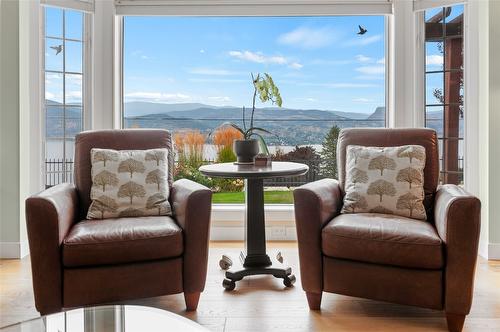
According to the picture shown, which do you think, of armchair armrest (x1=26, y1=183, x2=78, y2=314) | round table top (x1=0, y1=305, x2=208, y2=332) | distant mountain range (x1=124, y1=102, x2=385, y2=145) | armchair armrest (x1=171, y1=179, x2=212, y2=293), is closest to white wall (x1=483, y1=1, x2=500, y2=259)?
distant mountain range (x1=124, y1=102, x2=385, y2=145)

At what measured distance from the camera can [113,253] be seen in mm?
2262

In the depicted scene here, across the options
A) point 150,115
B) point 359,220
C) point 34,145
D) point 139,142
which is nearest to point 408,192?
point 359,220

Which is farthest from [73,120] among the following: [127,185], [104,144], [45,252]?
[45,252]

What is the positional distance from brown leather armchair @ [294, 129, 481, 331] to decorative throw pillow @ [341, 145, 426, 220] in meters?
0.10

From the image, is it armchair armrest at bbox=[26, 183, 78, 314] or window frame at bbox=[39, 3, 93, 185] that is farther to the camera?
window frame at bbox=[39, 3, 93, 185]

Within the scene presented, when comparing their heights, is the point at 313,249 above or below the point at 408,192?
below

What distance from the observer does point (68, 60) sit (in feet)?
12.4

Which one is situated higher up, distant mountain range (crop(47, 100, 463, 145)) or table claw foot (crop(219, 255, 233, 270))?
distant mountain range (crop(47, 100, 463, 145))

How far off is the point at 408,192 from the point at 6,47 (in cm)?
302

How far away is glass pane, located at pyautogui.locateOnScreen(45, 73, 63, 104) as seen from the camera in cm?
374

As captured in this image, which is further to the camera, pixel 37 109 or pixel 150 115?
pixel 150 115

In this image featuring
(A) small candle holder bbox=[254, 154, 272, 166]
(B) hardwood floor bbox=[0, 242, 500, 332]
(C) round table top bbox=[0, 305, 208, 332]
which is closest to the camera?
(C) round table top bbox=[0, 305, 208, 332]

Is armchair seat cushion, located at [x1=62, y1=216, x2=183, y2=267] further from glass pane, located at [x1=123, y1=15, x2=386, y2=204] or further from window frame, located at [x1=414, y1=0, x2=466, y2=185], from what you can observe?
window frame, located at [x1=414, y1=0, x2=466, y2=185]

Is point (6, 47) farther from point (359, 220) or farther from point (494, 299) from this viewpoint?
point (494, 299)
